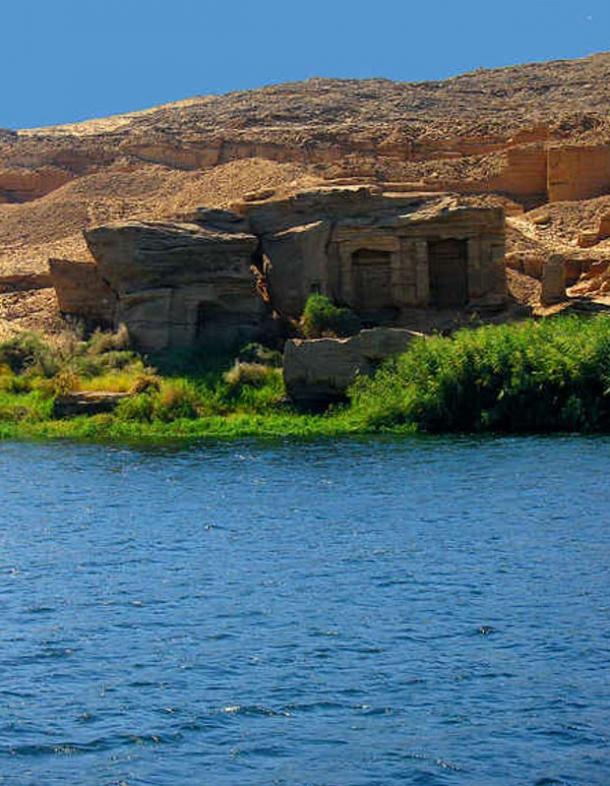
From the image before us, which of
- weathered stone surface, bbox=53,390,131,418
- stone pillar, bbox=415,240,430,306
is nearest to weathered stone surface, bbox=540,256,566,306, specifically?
stone pillar, bbox=415,240,430,306

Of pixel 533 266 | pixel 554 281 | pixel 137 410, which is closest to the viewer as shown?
pixel 137 410

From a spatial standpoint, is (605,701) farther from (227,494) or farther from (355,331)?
(355,331)

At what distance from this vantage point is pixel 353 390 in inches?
1387

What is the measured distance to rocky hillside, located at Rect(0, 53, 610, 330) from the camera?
50.0 m

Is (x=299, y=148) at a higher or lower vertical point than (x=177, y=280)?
higher

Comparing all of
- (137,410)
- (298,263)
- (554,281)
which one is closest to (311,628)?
(137,410)

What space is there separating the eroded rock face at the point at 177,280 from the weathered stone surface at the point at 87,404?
255cm

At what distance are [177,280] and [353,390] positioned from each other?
222 inches

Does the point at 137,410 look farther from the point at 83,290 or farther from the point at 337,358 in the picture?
the point at 83,290

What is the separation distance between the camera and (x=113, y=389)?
122 feet

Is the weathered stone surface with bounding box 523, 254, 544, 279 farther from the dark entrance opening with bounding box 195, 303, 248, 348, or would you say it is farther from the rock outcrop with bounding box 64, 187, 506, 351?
the dark entrance opening with bounding box 195, 303, 248, 348

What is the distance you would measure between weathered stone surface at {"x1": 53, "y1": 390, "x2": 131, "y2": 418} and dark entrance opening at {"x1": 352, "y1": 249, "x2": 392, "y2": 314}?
19.8 ft

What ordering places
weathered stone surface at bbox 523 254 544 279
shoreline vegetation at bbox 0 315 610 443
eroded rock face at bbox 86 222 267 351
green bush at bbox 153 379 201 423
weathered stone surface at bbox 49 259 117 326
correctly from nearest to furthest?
shoreline vegetation at bbox 0 315 610 443 < green bush at bbox 153 379 201 423 < eroded rock face at bbox 86 222 267 351 < weathered stone surface at bbox 49 259 117 326 < weathered stone surface at bbox 523 254 544 279

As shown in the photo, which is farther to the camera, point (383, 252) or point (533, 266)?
point (533, 266)
